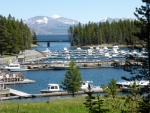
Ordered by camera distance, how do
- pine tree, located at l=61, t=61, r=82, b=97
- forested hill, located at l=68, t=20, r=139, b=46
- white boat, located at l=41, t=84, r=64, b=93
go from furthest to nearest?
forested hill, located at l=68, t=20, r=139, b=46
white boat, located at l=41, t=84, r=64, b=93
pine tree, located at l=61, t=61, r=82, b=97

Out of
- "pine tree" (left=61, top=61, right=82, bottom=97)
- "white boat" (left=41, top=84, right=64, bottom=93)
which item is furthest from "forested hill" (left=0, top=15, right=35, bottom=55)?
"pine tree" (left=61, top=61, right=82, bottom=97)

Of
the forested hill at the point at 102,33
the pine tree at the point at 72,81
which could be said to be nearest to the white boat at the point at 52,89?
the pine tree at the point at 72,81

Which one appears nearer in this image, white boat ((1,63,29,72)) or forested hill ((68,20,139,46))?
white boat ((1,63,29,72))

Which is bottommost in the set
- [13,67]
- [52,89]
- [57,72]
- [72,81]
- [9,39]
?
[57,72]

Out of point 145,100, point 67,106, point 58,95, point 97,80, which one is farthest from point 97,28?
point 145,100

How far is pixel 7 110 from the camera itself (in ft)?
65.0

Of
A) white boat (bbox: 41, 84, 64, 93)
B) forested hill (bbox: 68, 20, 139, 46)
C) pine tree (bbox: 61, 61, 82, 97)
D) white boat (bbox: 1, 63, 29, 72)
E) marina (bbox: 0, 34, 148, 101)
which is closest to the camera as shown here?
pine tree (bbox: 61, 61, 82, 97)

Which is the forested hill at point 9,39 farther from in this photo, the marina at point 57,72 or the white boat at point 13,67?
the white boat at point 13,67

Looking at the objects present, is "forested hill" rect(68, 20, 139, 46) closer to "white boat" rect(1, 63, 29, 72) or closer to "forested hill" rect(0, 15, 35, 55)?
"forested hill" rect(0, 15, 35, 55)

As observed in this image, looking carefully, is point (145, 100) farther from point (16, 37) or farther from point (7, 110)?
point (16, 37)

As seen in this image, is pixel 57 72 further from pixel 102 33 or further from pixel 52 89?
pixel 102 33

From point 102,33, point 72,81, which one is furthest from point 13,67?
point 102,33

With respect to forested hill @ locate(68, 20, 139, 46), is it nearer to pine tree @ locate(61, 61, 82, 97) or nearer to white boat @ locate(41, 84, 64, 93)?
white boat @ locate(41, 84, 64, 93)

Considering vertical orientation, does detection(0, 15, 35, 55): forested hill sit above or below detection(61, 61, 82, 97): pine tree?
above
